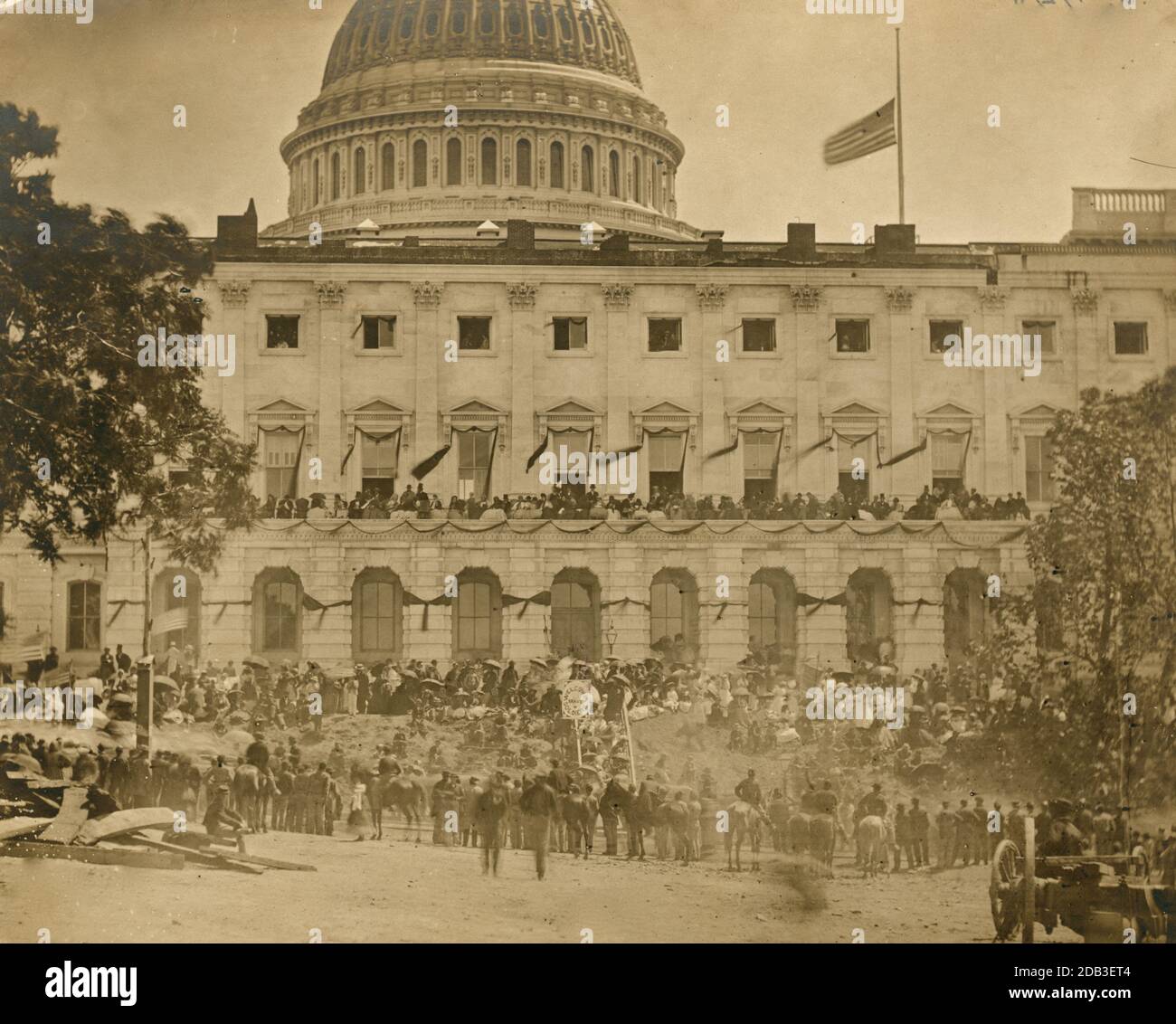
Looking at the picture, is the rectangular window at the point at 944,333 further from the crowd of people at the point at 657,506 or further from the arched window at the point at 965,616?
the arched window at the point at 965,616

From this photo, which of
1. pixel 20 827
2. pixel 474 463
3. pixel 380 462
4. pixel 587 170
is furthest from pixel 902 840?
pixel 587 170

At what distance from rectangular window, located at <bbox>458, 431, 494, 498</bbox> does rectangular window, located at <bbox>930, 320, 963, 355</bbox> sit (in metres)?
Answer: 5.45

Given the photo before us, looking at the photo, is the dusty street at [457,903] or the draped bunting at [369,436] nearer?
the dusty street at [457,903]

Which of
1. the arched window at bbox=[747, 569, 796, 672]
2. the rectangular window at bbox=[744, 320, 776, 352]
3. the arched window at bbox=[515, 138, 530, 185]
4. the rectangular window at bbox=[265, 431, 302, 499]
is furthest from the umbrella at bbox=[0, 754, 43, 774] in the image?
the arched window at bbox=[515, 138, 530, 185]

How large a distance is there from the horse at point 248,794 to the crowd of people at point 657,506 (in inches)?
Result: 129

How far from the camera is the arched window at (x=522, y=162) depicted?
81.6 feet

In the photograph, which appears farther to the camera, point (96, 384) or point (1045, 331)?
point (1045, 331)

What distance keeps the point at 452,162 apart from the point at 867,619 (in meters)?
11.0

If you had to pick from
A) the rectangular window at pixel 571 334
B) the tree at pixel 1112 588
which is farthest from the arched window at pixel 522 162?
the tree at pixel 1112 588

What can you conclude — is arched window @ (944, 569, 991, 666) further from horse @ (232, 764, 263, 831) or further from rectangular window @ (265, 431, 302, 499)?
horse @ (232, 764, 263, 831)

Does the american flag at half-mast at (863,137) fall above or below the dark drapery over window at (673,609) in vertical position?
above

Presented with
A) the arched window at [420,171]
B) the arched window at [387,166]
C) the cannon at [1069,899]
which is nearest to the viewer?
the cannon at [1069,899]

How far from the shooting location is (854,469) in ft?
64.0

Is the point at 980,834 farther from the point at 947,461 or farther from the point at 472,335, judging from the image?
Result: the point at 472,335
